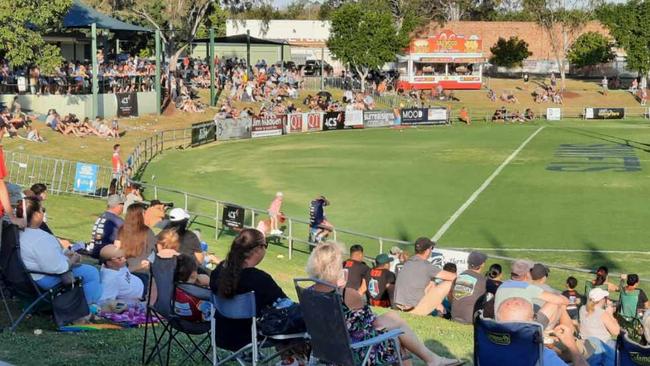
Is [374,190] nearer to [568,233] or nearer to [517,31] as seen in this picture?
[568,233]

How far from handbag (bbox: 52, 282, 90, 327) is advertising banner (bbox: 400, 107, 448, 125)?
2030 inches

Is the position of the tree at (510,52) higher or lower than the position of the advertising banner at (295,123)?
higher

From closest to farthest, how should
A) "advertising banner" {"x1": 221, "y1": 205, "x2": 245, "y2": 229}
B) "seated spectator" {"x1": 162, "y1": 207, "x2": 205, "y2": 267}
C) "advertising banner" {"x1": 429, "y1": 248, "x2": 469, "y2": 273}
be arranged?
"seated spectator" {"x1": 162, "y1": 207, "x2": 205, "y2": 267} → "advertising banner" {"x1": 429, "y1": 248, "x2": 469, "y2": 273} → "advertising banner" {"x1": 221, "y1": 205, "x2": 245, "y2": 229}

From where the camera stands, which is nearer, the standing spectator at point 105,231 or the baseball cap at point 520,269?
the baseball cap at point 520,269

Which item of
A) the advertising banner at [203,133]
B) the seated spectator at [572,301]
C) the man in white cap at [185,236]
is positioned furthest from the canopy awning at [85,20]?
the man in white cap at [185,236]

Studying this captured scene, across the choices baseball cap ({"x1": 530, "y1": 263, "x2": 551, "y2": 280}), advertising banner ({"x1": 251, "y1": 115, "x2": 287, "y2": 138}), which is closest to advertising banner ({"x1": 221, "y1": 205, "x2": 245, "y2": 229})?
baseball cap ({"x1": 530, "y1": 263, "x2": 551, "y2": 280})

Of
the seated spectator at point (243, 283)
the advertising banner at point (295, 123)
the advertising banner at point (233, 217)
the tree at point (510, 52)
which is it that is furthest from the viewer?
the tree at point (510, 52)

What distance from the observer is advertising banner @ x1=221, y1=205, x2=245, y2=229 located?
21578 millimetres

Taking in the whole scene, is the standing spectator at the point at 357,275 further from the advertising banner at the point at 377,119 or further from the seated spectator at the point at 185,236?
the advertising banner at the point at 377,119

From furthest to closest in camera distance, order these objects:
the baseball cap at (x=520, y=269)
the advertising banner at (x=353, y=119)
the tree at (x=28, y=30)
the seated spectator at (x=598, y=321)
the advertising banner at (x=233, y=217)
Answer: the advertising banner at (x=353, y=119), the tree at (x=28, y=30), the advertising banner at (x=233, y=217), the seated spectator at (x=598, y=321), the baseball cap at (x=520, y=269)

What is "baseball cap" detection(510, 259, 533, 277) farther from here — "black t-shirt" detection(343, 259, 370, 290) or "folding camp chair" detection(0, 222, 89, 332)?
"folding camp chair" detection(0, 222, 89, 332)

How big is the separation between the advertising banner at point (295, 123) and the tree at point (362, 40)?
2182 centimetres

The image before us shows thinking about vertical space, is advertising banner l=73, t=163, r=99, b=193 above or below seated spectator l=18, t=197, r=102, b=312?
below

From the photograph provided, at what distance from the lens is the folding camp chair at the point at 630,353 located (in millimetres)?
8086
